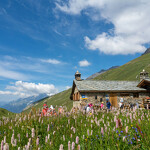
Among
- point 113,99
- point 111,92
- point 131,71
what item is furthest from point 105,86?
point 131,71

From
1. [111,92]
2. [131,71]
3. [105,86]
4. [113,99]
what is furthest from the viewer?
[131,71]

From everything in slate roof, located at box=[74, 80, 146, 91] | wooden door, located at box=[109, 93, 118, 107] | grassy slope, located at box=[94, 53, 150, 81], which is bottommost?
wooden door, located at box=[109, 93, 118, 107]

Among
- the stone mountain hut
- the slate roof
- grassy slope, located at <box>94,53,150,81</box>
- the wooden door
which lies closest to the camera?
the stone mountain hut

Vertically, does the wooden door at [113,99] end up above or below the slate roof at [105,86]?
below

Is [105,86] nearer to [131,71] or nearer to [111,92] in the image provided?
[111,92]

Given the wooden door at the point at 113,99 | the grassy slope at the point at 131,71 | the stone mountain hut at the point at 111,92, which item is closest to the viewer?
the stone mountain hut at the point at 111,92

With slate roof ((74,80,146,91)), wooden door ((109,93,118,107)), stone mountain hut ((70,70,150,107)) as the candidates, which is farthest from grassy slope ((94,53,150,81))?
wooden door ((109,93,118,107))

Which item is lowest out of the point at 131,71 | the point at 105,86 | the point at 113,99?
the point at 113,99

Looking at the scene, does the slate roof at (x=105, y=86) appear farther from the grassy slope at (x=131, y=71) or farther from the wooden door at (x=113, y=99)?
the grassy slope at (x=131, y=71)

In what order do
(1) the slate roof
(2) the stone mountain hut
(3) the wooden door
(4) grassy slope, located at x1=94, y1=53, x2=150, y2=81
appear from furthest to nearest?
(4) grassy slope, located at x1=94, y1=53, x2=150, y2=81, (3) the wooden door, (1) the slate roof, (2) the stone mountain hut

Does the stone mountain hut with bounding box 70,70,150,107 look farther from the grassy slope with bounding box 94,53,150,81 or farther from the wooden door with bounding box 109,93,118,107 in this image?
the grassy slope with bounding box 94,53,150,81

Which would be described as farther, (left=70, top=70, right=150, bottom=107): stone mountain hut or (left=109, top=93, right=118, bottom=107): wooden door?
(left=109, top=93, right=118, bottom=107): wooden door

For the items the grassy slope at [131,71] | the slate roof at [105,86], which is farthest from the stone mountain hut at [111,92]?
the grassy slope at [131,71]

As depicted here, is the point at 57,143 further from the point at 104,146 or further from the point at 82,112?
the point at 82,112
